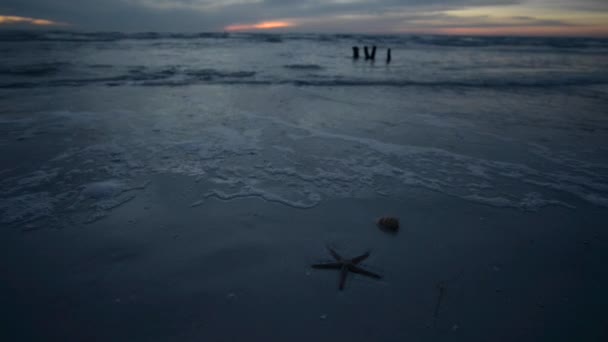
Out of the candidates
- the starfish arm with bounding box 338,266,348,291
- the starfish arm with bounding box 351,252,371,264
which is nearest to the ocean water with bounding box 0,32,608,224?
the starfish arm with bounding box 351,252,371,264

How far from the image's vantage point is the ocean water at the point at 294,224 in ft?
9.20

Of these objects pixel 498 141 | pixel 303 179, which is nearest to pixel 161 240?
pixel 303 179

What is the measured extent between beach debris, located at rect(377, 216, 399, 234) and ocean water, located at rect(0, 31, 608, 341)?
0.12m

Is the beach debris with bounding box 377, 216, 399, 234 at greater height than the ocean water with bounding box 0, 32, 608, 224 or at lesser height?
lesser

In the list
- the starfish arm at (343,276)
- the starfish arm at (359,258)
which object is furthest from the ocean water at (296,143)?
the starfish arm at (343,276)

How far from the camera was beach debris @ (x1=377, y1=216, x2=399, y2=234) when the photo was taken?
3971mm

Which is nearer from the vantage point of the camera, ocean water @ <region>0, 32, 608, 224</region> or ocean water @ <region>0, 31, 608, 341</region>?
ocean water @ <region>0, 31, 608, 341</region>

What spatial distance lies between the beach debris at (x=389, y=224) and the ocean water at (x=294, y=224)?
12 centimetres

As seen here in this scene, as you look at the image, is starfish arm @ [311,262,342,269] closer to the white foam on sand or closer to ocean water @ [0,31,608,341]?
ocean water @ [0,31,608,341]

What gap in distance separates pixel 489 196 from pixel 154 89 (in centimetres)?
1207

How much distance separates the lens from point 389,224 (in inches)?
157

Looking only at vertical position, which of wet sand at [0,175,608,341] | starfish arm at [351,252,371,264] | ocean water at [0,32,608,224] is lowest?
wet sand at [0,175,608,341]

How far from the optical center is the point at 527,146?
6.88 meters

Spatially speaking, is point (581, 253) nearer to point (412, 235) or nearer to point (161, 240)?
point (412, 235)
